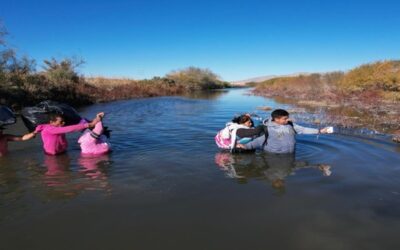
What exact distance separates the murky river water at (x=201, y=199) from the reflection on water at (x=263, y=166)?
0.8 inches

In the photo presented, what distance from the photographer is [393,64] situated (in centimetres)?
3356

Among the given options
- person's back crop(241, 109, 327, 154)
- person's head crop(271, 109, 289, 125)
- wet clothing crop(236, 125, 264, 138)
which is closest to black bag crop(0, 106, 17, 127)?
wet clothing crop(236, 125, 264, 138)

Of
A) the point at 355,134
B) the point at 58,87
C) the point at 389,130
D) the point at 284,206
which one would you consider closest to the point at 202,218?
the point at 284,206

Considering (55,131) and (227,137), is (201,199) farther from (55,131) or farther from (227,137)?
(55,131)

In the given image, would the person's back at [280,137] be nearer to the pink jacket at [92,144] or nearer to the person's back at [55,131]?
the person's back at [55,131]

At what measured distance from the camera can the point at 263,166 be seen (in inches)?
307

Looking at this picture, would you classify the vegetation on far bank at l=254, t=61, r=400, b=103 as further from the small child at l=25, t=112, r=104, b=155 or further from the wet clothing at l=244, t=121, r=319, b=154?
the small child at l=25, t=112, r=104, b=155

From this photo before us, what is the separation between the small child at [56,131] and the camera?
7.58 meters

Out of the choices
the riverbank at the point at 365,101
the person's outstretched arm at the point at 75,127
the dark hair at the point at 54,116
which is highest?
the dark hair at the point at 54,116

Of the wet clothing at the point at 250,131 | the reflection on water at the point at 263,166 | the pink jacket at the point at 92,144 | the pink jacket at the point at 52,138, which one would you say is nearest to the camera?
the reflection on water at the point at 263,166

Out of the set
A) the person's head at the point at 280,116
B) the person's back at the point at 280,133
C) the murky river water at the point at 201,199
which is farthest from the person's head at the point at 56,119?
the person's head at the point at 280,116

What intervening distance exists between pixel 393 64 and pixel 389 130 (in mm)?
24913

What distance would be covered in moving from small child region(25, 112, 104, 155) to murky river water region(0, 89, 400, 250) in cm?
27

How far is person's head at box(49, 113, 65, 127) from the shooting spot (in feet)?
26.5
